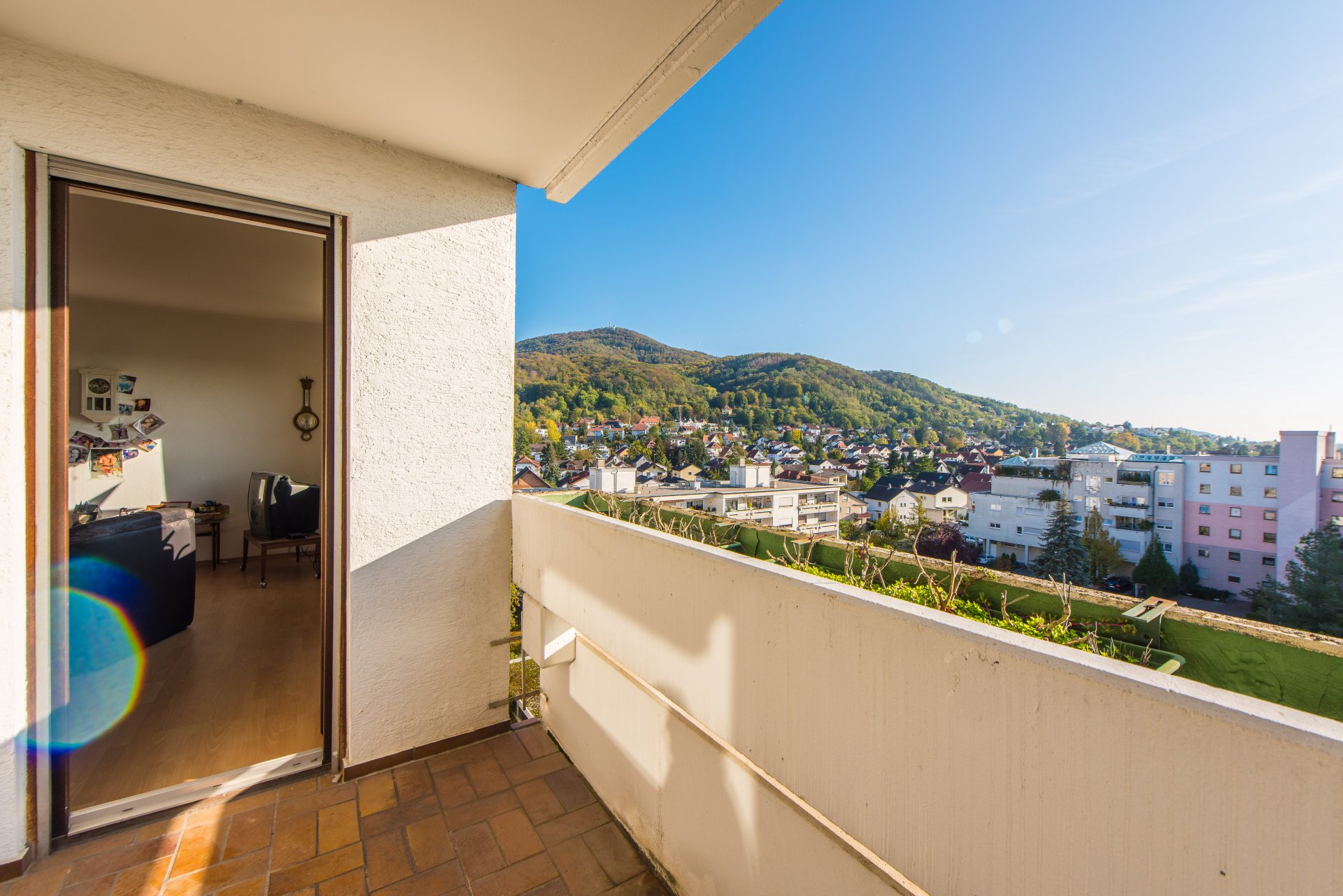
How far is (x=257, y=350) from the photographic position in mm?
5203

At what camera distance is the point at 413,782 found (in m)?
2.00

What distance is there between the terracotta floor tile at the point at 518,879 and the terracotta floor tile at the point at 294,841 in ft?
1.89

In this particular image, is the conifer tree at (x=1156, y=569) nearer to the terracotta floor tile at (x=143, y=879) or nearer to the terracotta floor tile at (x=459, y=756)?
the terracotta floor tile at (x=459, y=756)

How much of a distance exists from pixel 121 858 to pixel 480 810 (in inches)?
40.7

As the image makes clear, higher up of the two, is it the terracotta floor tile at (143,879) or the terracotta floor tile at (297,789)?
the terracotta floor tile at (143,879)

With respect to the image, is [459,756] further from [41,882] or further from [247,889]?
[41,882]

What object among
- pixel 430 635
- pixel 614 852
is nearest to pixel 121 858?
pixel 430 635

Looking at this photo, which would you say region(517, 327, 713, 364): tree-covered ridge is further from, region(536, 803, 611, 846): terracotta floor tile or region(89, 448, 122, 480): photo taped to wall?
region(89, 448, 122, 480): photo taped to wall

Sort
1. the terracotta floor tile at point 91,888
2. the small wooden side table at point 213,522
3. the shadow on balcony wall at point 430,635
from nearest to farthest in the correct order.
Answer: the terracotta floor tile at point 91,888
the shadow on balcony wall at point 430,635
the small wooden side table at point 213,522

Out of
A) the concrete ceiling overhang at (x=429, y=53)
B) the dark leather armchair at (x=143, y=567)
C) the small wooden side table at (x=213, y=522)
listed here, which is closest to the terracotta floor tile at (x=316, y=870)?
the dark leather armchair at (x=143, y=567)

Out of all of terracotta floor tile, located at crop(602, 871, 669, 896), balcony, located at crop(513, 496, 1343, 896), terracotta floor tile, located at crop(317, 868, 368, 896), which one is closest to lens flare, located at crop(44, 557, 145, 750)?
terracotta floor tile, located at crop(317, 868, 368, 896)

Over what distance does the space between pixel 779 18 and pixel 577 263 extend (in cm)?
892

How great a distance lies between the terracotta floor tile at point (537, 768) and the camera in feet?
6.72

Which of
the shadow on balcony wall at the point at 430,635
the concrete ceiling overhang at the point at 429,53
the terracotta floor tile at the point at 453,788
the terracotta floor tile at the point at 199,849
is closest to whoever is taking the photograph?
the concrete ceiling overhang at the point at 429,53
